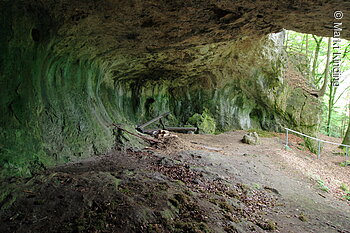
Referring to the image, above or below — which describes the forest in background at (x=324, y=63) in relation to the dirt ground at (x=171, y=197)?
above

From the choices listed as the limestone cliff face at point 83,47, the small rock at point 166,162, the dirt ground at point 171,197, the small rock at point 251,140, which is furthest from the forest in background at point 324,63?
the small rock at point 166,162

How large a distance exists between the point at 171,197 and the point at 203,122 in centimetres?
1026

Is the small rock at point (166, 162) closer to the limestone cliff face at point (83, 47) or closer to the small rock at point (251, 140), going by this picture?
the limestone cliff face at point (83, 47)

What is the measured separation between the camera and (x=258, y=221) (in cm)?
381

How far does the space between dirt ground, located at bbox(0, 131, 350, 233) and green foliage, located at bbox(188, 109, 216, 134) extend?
6160 mm

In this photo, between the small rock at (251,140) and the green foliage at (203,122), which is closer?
the small rock at (251,140)

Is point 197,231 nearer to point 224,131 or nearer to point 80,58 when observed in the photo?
point 80,58

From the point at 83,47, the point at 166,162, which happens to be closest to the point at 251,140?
the point at 166,162

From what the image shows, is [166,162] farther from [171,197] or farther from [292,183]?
[292,183]

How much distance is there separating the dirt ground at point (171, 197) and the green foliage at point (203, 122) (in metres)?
6.16

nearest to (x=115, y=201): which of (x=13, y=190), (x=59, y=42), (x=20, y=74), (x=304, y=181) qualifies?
(x=13, y=190)

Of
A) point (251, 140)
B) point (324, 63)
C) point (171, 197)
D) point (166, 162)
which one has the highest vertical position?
point (324, 63)

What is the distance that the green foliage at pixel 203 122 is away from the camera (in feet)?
44.8

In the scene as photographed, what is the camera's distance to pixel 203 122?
542 inches
